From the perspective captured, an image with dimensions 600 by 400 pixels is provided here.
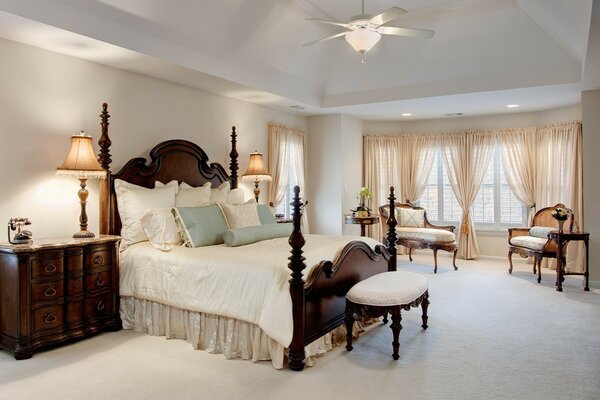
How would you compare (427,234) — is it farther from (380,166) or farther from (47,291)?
(47,291)

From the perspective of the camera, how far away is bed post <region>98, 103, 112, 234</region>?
432 centimetres

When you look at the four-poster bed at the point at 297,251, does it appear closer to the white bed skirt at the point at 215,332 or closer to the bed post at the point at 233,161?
the bed post at the point at 233,161

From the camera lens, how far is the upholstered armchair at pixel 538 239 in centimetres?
600

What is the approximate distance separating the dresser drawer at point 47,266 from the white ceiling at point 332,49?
1883mm

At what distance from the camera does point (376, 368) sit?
10.5 ft

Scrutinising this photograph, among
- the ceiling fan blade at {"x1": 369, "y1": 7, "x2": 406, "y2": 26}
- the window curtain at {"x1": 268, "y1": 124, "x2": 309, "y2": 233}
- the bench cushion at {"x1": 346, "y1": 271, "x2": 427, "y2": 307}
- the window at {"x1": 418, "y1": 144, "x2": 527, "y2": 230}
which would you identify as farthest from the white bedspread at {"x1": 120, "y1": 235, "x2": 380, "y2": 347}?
the window at {"x1": 418, "y1": 144, "x2": 527, "y2": 230}

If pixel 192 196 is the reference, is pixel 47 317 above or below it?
below

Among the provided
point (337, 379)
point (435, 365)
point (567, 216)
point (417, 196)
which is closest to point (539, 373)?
point (435, 365)

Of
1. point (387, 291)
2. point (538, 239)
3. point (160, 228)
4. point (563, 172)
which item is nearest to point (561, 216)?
point (538, 239)

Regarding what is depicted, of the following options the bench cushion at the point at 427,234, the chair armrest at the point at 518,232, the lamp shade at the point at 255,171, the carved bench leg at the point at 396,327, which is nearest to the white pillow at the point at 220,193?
the lamp shade at the point at 255,171

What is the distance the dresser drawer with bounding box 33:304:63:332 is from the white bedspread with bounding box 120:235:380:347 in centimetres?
63

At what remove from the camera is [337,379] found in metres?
3.03

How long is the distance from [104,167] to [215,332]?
206 cm

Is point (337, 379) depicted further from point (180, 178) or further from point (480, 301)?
point (180, 178)
